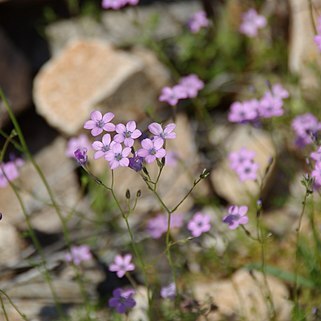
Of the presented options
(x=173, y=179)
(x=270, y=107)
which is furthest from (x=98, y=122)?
(x=173, y=179)

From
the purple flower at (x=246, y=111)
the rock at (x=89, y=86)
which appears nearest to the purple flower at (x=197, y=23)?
the rock at (x=89, y=86)

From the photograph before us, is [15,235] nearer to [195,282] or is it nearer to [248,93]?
[195,282]

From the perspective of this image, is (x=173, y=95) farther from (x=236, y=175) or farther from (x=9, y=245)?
(x=9, y=245)

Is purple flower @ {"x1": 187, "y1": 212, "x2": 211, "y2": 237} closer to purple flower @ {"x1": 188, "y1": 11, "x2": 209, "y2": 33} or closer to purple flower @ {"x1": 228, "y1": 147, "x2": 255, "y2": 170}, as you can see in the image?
purple flower @ {"x1": 228, "y1": 147, "x2": 255, "y2": 170}

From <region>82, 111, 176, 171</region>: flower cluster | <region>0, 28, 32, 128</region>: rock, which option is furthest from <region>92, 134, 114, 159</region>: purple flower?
<region>0, 28, 32, 128</region>: rock

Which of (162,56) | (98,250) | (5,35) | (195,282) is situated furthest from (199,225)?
(5,35)
